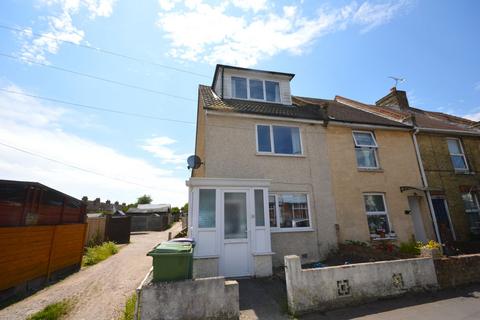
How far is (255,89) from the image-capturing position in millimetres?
12148

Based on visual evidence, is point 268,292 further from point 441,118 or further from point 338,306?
point 441,118

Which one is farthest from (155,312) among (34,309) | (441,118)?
(441,118)

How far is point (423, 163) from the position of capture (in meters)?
11.8

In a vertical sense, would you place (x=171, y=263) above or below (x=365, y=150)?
below

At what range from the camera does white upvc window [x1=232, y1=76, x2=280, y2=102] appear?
11.9 m

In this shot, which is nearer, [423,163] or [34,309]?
[34,309]

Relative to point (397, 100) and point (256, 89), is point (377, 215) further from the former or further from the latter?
point (397, 100)

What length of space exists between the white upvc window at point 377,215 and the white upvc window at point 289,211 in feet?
10.3

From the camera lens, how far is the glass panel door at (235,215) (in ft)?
25.1

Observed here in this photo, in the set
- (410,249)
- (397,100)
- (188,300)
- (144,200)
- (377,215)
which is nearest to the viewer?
(188,300)

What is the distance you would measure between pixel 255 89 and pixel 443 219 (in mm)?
11322

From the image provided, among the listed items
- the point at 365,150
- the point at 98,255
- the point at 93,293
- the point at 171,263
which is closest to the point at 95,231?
the point at 98,255

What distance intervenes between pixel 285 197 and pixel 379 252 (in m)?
3.85

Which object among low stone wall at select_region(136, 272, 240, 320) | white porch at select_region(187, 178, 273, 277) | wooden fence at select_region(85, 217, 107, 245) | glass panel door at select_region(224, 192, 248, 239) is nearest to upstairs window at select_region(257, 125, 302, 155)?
white porch at select_region(187, 178, 273, 277)
